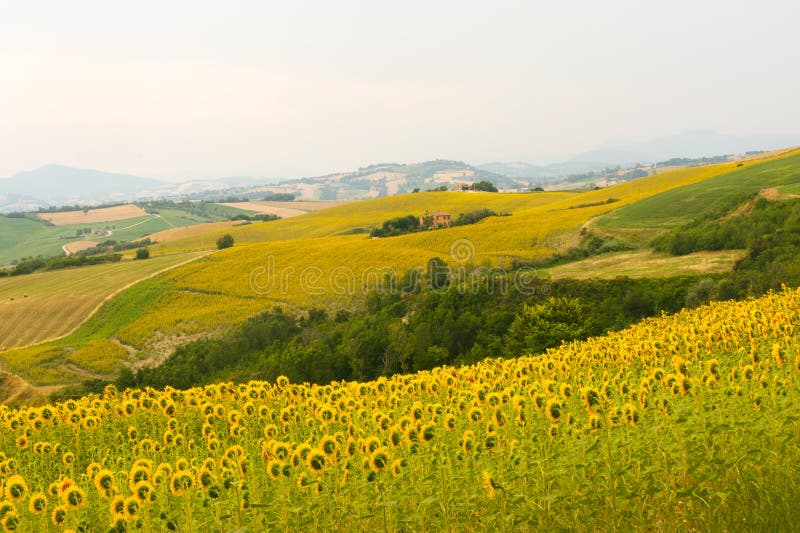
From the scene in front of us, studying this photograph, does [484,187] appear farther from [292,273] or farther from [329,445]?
[329,445]

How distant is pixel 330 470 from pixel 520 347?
2583cm

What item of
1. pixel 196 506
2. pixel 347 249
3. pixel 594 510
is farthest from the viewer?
pixel 347 249

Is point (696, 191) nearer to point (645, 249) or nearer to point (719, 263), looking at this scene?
point (645, 249)

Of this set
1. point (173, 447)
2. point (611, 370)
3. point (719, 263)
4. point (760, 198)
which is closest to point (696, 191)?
point (760, 198)

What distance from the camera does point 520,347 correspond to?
102 feet

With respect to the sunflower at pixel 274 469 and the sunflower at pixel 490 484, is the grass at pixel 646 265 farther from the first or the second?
the sunflower at pixel 274 469

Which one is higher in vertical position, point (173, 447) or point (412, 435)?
point (412, 435)

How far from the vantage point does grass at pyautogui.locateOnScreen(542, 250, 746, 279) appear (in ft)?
144

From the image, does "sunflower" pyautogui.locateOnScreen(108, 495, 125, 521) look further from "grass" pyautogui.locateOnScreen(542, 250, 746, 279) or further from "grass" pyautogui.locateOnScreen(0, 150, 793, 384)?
"grass" pyautogui.locateOnScreen(0, 150, 793, 384)

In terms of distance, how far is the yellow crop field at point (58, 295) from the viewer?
191ft

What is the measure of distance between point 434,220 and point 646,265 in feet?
168

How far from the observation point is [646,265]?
49250 millimetres

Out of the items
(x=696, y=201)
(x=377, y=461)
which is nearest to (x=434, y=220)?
(x=696, y=201)

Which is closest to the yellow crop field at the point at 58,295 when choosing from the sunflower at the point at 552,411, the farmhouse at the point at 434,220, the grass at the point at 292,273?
the grass at the point at 292,273
